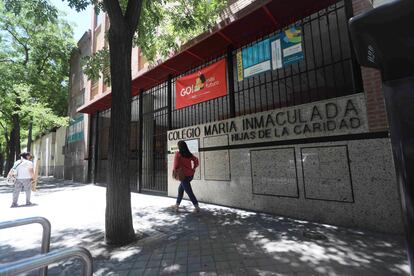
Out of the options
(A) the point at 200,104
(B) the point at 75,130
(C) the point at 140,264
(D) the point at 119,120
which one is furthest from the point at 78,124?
(C) the point at 140,264

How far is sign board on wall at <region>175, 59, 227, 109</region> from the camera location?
7.77 metres

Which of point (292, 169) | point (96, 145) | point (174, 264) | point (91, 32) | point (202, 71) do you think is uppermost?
point (91, 32)

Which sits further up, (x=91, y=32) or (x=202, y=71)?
(x=91, y=32)

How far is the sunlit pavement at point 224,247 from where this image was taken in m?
3.26

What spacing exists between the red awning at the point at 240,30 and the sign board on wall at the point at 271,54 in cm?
29

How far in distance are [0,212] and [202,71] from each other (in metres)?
7.75

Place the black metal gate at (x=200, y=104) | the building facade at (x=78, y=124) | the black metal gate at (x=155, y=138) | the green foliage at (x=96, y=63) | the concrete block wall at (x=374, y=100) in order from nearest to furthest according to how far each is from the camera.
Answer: the concrete block wall at (x=374, y=100), the green foliage at (x=96, y=63), the black metal gate at (x=200, y=104), the black metal gate at (x=155, y=138), the building facade at (x=78, y=124)

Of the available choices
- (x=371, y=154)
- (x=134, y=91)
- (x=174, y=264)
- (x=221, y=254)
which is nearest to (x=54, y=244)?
(x=174, y=264)

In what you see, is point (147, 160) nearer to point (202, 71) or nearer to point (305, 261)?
point (202, 71)

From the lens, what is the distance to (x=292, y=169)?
5.66m

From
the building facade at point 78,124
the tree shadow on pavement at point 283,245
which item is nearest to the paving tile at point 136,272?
the tree shadow on pavement at point 283,245

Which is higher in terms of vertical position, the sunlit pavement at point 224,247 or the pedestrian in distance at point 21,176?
the pedestrian in distance at point 21,176

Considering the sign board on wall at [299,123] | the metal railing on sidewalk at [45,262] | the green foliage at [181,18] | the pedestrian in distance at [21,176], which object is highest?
the green foliage at [181,18]

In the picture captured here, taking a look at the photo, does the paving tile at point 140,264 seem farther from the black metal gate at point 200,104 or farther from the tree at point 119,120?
the black metal gate at point 200,104
